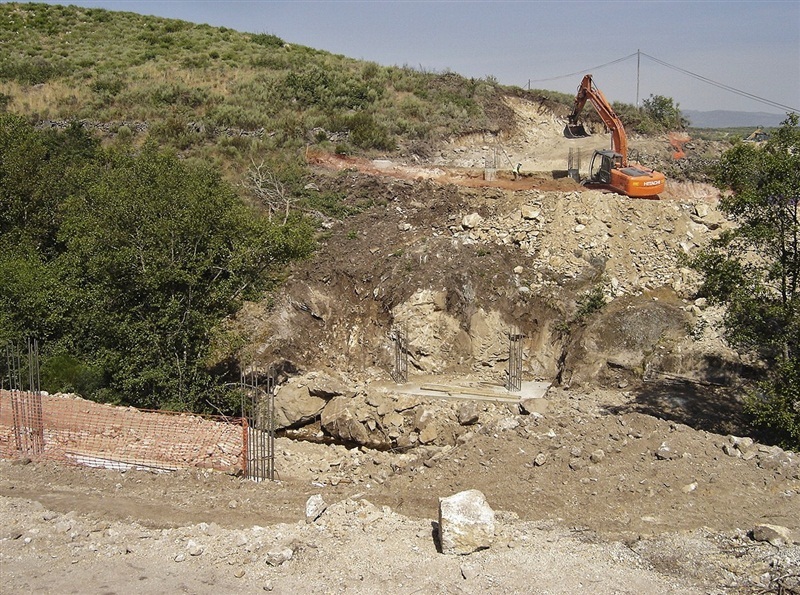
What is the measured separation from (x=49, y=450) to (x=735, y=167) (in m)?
13.2

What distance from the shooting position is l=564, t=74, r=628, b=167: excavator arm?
23203mm

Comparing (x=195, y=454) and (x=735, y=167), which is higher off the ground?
(x=735, y=167)

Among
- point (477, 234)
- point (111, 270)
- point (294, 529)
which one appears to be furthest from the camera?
point (477, 234)

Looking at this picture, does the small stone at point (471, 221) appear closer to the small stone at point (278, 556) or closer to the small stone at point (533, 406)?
the small stone at point (533, 406)

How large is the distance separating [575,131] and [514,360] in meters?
16.9

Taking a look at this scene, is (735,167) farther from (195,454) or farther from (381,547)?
(195,454)

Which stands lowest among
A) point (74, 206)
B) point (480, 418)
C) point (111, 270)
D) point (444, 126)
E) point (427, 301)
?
point (480, 418)

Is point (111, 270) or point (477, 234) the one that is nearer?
point (111, 270)

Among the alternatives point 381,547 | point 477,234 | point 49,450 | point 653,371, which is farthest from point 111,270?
point 653,371

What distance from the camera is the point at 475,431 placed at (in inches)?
608

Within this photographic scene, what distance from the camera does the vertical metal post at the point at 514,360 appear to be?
18516 mm

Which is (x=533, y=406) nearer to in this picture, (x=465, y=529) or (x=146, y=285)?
(x=465, y=529)

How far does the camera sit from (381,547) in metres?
9.59

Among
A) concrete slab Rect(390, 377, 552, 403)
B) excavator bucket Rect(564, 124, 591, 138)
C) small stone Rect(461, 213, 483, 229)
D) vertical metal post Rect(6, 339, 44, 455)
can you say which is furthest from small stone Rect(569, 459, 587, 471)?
excavator bucket Rect(564, 124, 591, 138)
